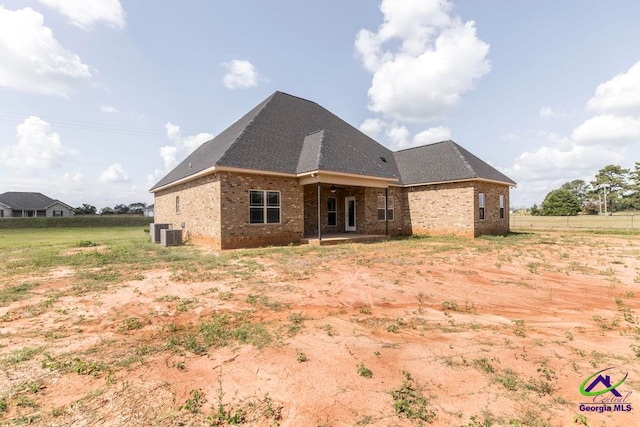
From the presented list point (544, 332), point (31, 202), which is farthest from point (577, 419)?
point (31, 202)

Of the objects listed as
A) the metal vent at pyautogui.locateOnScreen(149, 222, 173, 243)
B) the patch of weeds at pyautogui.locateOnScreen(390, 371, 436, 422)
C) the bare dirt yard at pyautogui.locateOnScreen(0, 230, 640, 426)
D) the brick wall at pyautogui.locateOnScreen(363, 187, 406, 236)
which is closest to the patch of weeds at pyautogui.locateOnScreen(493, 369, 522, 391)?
the bare dirt yard at pyautogui.locateOnScreen(0, 230, 640, 426)

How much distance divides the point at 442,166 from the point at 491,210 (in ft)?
14.0

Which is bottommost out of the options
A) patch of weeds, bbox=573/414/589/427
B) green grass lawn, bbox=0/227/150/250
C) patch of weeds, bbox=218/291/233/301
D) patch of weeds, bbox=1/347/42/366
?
patch of weeds, bbox=573/414/589/427

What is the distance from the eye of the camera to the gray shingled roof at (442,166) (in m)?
18.1

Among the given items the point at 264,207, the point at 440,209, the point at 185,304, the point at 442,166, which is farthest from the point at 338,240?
the point at 185,304

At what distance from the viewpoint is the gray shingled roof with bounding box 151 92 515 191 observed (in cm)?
1448

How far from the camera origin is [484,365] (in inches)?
135

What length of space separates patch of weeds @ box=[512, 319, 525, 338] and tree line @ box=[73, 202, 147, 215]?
221 ft

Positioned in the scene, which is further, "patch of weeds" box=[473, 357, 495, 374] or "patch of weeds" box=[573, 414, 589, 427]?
"patch of weeds" box=[473, 357, 495, 374]

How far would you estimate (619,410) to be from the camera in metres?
2.76

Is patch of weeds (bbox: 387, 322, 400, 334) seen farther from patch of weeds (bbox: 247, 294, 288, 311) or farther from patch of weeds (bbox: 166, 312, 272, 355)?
patch of weeds (bbox: 247, 294, 288, 311)

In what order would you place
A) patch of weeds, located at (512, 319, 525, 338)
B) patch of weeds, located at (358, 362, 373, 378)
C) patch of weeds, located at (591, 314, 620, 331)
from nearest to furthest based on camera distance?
patch of weeds, located at (358, 362, 373, 378) < patch of weeds, located at (512, 319, 525, 338) < patch of weeds, located at (591, 314, 620, 331)

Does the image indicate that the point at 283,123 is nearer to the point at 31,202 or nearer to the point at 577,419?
the point at 577,419

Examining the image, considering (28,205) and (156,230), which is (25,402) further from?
(28,205)
